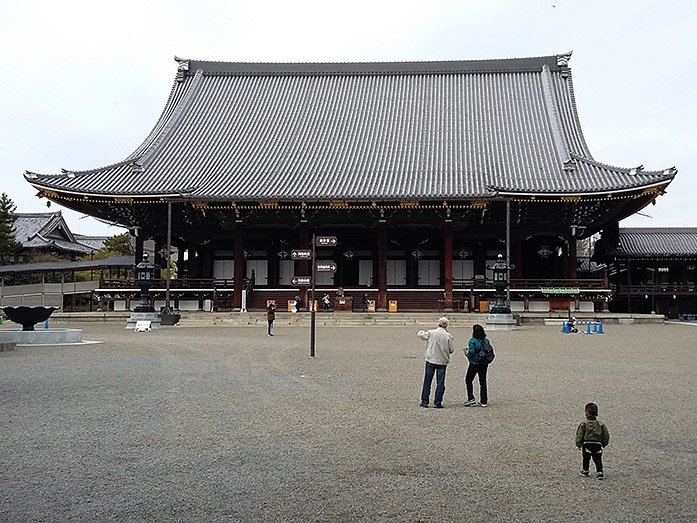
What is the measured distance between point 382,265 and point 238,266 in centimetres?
662

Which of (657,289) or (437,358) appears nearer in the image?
(437,358)

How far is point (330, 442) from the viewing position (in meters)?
7.04

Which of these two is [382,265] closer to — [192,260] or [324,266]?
[192,260]

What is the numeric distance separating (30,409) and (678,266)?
3661 centimetres

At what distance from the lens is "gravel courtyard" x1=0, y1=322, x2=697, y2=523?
5.12 meters

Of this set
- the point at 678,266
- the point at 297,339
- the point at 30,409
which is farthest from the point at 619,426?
the point at 678,266

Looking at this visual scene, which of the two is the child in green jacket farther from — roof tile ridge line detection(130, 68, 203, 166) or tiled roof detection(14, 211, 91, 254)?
tiled roof detection(14, 211, 91, 254)

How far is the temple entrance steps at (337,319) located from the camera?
26672 millimetres

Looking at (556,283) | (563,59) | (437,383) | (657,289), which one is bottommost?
(437,383)

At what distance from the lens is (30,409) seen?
8672 mm

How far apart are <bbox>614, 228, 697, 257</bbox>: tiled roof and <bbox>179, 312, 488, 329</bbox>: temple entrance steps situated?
45.0 feet

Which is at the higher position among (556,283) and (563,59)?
(563,59)

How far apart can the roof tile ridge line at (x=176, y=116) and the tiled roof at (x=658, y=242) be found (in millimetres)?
25347

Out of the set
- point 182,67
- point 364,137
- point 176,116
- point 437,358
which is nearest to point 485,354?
point 437,358
